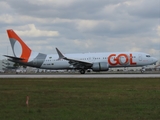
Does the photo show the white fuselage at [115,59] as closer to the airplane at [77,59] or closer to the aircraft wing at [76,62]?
the airplane at [77,59]

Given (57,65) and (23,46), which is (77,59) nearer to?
(57,65)

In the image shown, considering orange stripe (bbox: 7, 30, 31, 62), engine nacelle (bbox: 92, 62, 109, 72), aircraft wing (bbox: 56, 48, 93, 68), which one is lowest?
engine nacelle (bbox: 92, 62, 109, 72)

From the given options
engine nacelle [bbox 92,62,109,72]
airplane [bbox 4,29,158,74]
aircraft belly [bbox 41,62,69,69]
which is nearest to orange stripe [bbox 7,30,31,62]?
airplane [bbox 4,29,158,74]

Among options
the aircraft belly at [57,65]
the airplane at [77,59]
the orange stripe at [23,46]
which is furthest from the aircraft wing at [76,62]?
the orange stripe at [23,46]

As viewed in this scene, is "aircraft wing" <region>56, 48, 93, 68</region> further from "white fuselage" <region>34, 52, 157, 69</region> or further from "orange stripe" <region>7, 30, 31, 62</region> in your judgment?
"orange stripe" <region>7, 30, 31, 62</region>

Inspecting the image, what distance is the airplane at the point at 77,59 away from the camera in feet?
185

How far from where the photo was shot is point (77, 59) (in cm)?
5928

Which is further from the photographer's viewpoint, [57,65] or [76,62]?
[57,65]

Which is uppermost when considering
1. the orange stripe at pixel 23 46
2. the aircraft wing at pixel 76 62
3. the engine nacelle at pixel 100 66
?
the orange stripe at pixel 23 46

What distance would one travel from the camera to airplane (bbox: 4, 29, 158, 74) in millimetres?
56375

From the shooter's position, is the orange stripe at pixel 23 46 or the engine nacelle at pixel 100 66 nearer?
the engine nacelle at pixel 100 66

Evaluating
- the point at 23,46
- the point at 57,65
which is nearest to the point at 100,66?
the point at 57,65
